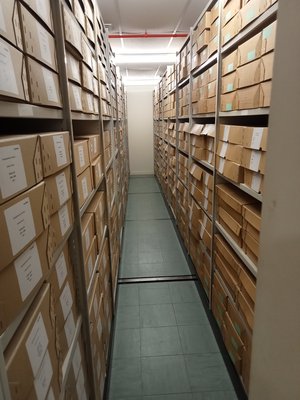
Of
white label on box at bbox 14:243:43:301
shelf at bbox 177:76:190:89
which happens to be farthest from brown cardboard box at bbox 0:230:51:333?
shelf at bbox 177:76:190:89

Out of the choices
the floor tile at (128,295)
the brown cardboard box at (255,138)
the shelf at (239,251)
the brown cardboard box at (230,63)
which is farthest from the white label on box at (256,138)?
the floor tile at (128,295)

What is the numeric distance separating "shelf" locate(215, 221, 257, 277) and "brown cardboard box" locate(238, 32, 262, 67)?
1002 mm

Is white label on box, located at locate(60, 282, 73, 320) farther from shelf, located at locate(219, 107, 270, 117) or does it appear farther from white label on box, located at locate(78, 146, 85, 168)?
shelf, located at locate(219, 107, 270, 117)


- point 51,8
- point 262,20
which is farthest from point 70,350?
point 262,20

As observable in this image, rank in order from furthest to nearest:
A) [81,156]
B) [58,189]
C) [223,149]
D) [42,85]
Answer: [223,149], [81,156], [58,189], [42,85]

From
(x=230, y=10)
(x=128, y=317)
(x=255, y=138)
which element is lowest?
(x=128, y=317)

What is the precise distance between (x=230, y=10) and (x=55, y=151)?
1400mm

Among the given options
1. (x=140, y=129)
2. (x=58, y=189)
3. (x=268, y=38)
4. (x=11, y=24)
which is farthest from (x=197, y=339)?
(x=140, y=129)

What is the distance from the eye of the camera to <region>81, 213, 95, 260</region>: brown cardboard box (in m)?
1.28

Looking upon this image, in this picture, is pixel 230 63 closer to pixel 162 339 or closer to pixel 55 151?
pixel 55 151

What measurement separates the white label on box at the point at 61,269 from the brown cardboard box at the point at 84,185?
12.6 inches

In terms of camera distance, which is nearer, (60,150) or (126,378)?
(60,150)

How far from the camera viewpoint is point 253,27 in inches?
52.5

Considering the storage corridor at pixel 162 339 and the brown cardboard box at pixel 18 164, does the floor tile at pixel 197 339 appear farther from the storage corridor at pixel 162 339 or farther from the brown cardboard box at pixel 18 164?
the brown cardboard box at pixel 18 164
